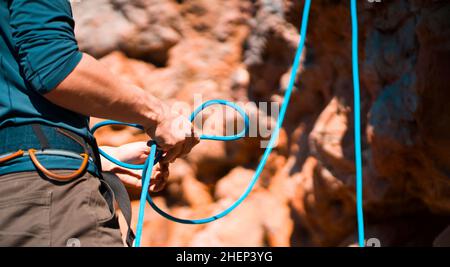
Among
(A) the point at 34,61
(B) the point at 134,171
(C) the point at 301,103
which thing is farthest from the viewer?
(C) the point at 301,103

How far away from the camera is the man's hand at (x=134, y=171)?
4.76 feet

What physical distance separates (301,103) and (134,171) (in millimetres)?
1757

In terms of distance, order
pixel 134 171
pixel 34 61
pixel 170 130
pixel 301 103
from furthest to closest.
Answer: pixel 301 103 < pixel 134 171 < pixel 170 130 < pixel 34 61

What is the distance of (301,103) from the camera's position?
10.3 feet

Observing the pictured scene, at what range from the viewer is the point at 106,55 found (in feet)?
12.0

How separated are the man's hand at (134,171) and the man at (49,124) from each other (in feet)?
0.93

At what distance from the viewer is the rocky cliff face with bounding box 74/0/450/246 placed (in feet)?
6.90

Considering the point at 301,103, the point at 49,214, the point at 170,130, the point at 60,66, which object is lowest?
the point at 301,103

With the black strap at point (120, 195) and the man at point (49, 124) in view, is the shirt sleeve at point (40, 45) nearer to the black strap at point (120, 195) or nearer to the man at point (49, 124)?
the man at point (49, 124)

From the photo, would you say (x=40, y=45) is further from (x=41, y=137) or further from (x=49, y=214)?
(x=49, y=214)

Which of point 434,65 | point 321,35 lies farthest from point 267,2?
point 434,65

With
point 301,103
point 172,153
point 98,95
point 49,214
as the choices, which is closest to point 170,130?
point 172,153

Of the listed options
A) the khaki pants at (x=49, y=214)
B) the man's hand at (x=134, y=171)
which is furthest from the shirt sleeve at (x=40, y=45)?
the man's hand at (x=134, y=171)

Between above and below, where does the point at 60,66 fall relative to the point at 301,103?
above
